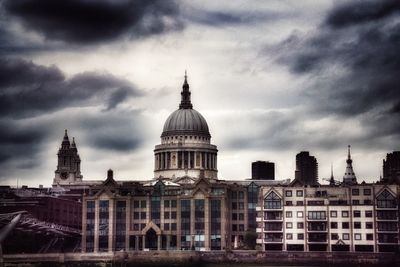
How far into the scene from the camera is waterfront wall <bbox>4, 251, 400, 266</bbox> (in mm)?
143625

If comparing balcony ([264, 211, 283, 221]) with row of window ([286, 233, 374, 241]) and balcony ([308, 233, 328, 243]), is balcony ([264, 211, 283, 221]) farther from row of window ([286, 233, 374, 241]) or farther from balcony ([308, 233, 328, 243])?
balcony ([308, 233, 328, 243])

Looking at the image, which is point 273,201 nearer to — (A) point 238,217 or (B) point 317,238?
(B) point 317,238

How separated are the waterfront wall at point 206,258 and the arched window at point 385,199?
10.5 meters

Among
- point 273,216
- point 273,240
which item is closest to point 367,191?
→ point 273,216

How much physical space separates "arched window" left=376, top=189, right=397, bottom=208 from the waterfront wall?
10.5 metres

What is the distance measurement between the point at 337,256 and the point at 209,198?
97.7 ft

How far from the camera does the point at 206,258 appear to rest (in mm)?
150625

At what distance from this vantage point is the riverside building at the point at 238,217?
506 feet

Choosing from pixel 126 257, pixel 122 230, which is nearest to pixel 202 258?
pixel 126 257

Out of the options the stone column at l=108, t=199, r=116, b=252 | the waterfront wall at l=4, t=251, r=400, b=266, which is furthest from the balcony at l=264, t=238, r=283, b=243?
the stone column at l=108, t=199, r=116, b=252

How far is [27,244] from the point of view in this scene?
152250 millimetres

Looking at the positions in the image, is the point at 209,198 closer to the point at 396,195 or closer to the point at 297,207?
the point at 297,207

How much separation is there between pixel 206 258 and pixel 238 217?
23947mm

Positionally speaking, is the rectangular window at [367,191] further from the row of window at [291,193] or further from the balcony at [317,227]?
the row of window at [291,193]
